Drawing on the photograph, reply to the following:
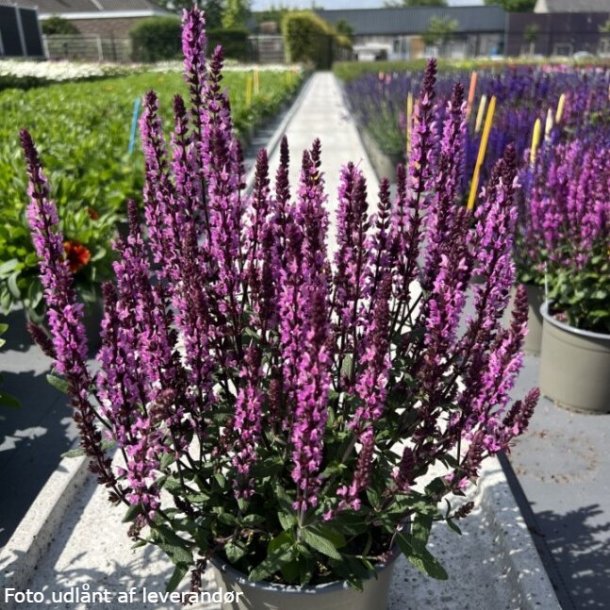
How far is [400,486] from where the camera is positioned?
6.32 feet

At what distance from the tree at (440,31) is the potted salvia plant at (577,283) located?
77.0 meters

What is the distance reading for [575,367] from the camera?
4.29 metres

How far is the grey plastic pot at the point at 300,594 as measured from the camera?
87.8 inches

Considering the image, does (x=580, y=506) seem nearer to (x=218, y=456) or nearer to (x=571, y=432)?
(x=571, y=432)

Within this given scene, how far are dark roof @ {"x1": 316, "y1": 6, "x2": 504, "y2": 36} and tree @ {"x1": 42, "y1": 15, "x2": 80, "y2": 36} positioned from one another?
149 ft

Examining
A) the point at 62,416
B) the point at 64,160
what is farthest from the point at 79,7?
the point at 62,416

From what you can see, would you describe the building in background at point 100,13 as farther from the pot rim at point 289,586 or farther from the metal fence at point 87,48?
the pot rim at point 289,586

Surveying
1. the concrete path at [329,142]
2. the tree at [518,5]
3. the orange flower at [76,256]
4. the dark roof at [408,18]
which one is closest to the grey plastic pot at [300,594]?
the orange flower at [76,256]

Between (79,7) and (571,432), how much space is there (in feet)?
226

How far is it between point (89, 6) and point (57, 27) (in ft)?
29.6

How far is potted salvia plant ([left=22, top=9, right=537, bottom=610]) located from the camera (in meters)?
1.88

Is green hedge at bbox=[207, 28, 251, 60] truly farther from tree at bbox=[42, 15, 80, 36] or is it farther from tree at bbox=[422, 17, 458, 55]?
tree at bbox=[422, 17, 458, 55]

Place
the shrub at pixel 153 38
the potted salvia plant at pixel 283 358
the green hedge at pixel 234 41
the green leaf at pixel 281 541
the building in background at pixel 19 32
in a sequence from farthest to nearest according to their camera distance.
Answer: the green hedge at pixel 234 41 < the shrub at pixel 153 38 < the building in background at pixel 19 32 < the green leaf at pixel 281 541 < the potted salvia plant at pixel 283 358

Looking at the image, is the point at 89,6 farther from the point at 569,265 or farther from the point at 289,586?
the point at 289,586
